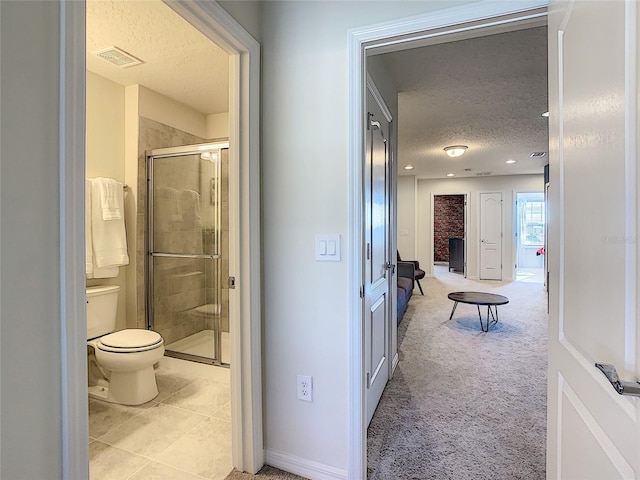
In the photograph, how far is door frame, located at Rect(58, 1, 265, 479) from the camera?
906mm

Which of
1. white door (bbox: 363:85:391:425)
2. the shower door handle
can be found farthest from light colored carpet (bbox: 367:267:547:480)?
the shower door handle

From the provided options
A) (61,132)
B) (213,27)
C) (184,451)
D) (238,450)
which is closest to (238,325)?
(238,450)

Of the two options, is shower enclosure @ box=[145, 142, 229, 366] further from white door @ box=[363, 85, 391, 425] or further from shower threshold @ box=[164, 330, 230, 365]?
white door @ box=[363, 85, 391, 425]

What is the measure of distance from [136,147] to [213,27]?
2059mm

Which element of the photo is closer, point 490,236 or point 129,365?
point 129,365

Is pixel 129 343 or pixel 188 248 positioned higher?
pixel 188 248

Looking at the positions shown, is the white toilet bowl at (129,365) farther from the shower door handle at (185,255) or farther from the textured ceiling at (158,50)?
the textured ceiling at (158,50)

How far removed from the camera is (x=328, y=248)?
160 centimetres

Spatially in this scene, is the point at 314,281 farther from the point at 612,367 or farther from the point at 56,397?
the point at 612,367

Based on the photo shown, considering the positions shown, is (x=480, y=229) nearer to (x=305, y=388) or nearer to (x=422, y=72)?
(x=422, y=72)

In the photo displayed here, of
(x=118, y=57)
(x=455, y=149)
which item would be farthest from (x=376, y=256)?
(x=455, y=149)

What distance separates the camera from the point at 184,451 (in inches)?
72.9

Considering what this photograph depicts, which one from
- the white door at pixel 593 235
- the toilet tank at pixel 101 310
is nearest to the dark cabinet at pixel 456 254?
the toilet tank at pixel 101 310

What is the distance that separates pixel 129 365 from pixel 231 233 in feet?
4.32
